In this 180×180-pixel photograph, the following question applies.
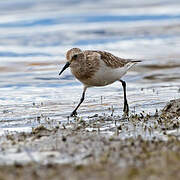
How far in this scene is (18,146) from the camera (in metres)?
6.11

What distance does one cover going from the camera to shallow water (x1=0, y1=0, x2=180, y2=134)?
384 inches

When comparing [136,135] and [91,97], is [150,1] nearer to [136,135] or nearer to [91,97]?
[91,97]

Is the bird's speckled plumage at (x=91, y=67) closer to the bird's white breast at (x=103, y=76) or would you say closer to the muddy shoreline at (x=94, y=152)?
the bird's white breast at (x=103, y=76)

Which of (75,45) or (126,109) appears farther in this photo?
(75,45)

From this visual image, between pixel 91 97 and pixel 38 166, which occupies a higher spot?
pixel 91 97

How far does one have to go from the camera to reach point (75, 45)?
18.9 m

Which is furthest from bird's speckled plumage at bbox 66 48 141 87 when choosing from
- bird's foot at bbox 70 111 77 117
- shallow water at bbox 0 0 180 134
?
bird's foot at bbox 70 111 77 117

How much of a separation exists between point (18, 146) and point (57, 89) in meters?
6.00

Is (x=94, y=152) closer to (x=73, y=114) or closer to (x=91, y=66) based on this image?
(x=73, y=114)

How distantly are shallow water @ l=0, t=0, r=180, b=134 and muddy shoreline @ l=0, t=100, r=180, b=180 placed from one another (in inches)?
43.5

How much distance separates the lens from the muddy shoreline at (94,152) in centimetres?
487

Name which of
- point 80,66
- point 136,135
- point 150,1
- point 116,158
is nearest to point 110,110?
point 80,66

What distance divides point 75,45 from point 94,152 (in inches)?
526

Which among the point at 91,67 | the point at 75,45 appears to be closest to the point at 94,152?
the point at 91,67
